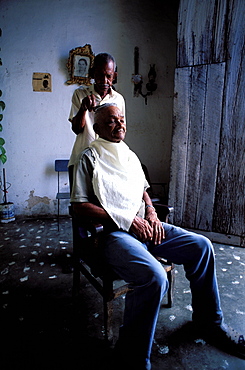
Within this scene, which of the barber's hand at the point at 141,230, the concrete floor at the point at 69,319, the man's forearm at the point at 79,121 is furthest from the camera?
the man's forearm at the point at 79,121

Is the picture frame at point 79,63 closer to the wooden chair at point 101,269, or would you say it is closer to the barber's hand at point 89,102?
the barber's hand at point 89,102

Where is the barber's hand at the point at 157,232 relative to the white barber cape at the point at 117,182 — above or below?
below

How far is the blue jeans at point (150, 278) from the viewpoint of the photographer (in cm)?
134

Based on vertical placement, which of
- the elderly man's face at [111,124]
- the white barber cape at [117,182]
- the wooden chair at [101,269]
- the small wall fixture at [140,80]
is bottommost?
the wooden chair at [101,269]

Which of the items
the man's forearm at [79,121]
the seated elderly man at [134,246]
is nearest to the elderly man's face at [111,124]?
the seated elderly man at [134,246]

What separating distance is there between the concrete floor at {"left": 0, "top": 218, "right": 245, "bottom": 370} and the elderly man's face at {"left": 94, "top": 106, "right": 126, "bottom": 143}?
131 centimetres

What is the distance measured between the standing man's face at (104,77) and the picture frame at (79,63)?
2.11m

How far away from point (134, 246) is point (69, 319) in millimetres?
866

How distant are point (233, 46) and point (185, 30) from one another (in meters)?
0.63

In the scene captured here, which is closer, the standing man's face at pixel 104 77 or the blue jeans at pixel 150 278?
the blue jeans at pixel 150 278

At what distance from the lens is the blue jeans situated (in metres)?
1.34

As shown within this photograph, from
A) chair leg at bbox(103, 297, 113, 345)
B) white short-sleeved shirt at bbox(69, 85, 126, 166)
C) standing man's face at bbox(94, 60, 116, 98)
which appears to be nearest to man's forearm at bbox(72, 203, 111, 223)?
chair leg at bbox(103, 297, 113, 345)

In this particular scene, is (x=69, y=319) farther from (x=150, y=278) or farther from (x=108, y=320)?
(x=150, y=278)

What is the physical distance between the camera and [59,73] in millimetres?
4117
